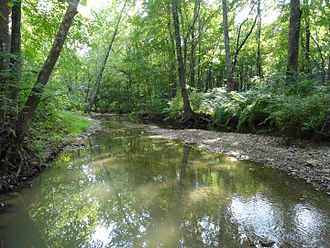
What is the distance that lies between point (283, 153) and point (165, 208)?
4358 millimetres

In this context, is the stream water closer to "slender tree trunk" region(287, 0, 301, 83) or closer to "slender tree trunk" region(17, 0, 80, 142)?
"slender tree trunk" region(17, 0, 80, 142)

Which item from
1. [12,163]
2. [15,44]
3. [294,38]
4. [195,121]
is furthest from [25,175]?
[294,38]

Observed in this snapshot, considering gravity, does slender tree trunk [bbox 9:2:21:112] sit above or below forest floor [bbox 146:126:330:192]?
above

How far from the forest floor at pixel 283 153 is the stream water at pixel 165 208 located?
16.3 inches

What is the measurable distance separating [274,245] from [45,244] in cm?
276

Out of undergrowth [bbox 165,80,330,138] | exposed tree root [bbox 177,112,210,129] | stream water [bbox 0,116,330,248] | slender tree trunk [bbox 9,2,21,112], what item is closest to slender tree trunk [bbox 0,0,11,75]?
slender tree trunk [bbox 9,2,21,112]

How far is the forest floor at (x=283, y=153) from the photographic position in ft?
16.9

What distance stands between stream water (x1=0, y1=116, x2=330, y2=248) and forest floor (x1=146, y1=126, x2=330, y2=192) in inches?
16.3

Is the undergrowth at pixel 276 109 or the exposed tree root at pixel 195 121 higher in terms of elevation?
the undergrowth at pixel 276 109

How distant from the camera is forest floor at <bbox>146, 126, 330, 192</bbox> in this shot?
514 cm

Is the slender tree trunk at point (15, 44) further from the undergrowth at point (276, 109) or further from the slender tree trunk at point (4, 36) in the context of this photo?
the undergrowth at point (276, 109)

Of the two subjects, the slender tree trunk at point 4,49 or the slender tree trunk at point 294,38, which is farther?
the slender tree trunk at point 294,38

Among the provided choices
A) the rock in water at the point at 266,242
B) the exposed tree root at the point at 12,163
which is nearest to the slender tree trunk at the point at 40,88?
the exposed tree root at the point at 12,163

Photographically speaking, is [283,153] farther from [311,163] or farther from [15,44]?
[15,44]
